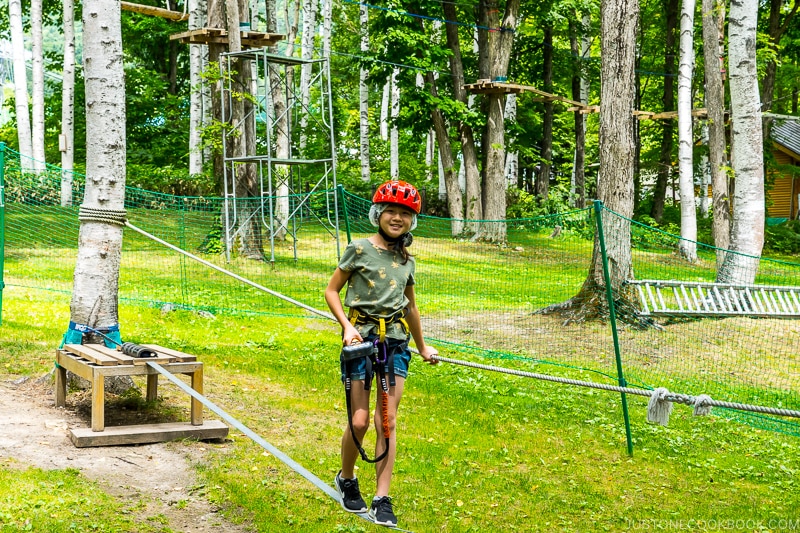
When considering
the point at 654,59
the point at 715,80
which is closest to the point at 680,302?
the point at 715,80

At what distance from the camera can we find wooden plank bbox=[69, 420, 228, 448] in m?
5.92

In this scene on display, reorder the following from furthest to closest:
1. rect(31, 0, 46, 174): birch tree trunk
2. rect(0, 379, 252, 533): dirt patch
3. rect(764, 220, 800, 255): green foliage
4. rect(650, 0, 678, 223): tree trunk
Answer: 1. rect(650, 0, 678, 223): tree trunk
2. rect(764, 220, 800, 255): green foliage
3. rect(31, 0, 46, 174): birch tree trunk
4. rect(0, 379, 252, 533): dirt patch

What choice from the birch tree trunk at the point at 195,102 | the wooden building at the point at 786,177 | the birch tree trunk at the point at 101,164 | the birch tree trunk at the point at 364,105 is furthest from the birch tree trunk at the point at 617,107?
the wooden building at the point at 786,177

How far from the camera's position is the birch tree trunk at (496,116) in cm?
2344

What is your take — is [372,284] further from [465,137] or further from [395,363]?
[465,137]

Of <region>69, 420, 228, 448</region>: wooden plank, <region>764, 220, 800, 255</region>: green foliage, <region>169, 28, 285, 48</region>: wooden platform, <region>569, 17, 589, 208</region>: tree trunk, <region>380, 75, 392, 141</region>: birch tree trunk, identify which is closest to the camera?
<region>69, 420, 228, 448</region>: wooden plank

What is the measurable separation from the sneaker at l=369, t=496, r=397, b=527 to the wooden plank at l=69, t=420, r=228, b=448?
222 cm

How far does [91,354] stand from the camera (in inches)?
248

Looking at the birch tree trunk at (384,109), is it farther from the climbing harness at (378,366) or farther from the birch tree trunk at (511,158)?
the climbing harness at (378,366)

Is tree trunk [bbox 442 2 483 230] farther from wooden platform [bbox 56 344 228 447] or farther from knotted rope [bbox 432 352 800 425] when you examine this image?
knotted rope [bbox 432 352 800 425]

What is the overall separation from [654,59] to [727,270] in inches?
1109

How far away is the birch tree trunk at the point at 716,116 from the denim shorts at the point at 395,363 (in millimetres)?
17788

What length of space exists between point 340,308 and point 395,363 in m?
0.40

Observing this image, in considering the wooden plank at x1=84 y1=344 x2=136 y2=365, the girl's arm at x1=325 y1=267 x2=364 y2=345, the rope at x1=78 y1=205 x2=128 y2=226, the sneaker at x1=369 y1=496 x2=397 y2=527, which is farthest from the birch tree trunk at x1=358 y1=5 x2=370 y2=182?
the sneaker at x1=369 y1=496 x2=397 y2=527
